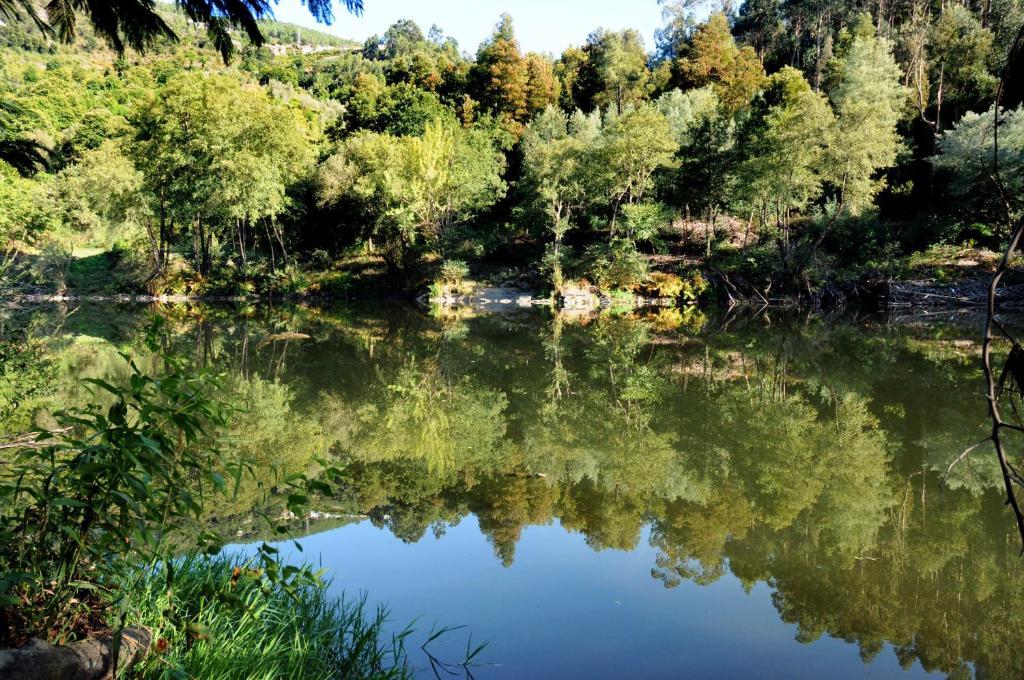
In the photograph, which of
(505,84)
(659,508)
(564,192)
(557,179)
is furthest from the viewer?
(505,84)

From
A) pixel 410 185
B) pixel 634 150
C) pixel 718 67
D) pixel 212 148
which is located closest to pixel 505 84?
pixel 718 67

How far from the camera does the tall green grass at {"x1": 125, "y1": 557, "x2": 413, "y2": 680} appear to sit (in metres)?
2.65

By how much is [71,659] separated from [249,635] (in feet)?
3.15

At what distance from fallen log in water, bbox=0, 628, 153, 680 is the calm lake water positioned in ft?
3.54

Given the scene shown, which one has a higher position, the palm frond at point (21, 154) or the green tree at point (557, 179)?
the green tree at point (557, 179)

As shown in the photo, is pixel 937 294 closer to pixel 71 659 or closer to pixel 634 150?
pixel 634 150

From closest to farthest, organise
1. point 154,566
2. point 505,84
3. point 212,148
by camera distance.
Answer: point 154,566 < point 212,148 < point 505,84

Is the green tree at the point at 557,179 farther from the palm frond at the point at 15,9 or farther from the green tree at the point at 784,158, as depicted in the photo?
the palm frond at the point at 15,9

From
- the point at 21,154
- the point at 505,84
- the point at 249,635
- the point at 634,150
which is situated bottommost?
the point at 249,635

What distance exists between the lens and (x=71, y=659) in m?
2.18

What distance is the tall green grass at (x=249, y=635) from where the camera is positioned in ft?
8.68

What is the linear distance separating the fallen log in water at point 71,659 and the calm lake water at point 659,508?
108 centimetres

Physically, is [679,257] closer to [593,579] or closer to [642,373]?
[642,373]

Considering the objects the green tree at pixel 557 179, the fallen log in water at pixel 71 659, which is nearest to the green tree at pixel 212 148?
the green tree at pixel 557 179
